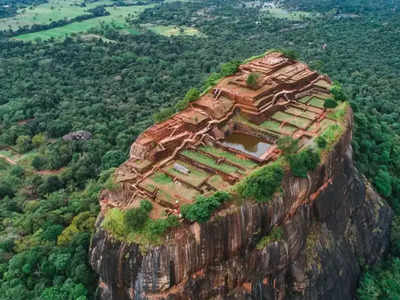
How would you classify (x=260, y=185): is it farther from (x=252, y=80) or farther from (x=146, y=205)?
(x=252, y=80)

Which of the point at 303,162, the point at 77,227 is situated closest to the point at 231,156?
the point at 303,162

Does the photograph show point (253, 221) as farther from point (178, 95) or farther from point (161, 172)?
point (178, 95)

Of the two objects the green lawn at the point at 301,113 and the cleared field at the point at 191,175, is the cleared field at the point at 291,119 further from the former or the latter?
the cleared field at the point at 191,175

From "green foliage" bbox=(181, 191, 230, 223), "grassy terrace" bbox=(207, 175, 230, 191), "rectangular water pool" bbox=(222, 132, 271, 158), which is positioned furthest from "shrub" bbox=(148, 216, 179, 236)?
"rectangular water pool" bbox=(222, 132, 271, 158)

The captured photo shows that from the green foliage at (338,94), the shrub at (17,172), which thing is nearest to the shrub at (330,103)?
the green foliage at (338,94)

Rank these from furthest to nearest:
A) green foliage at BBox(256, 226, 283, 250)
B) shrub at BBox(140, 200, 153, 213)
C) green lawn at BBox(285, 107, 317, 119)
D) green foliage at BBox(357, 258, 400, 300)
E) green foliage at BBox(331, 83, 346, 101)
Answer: green foliage at BBox(331, 83, 346, 101), green lawn at BBox(285, 107, 317, 119), green foliage at BBox(357, 258, 400, 300), green foliage at BBox(256, 226, 283, 250), shrub at BBox(140, 200, 153, 213)

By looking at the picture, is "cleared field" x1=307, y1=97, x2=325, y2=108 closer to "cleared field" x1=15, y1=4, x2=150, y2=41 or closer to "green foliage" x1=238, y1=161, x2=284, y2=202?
"green foliage" x1=238, y1=161, x2=284, y2=202
